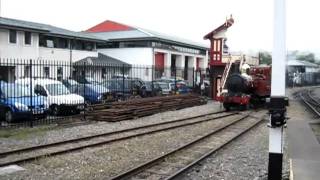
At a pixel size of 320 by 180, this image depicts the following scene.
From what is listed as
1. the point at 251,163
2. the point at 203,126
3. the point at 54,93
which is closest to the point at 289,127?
the point at 203,126

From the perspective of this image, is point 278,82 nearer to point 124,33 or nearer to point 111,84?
point 111,84

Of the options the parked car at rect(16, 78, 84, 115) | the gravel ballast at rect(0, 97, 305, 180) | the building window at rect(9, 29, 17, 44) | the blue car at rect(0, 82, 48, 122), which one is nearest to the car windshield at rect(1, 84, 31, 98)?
the blue car at rect(0, 82, 48, 122)

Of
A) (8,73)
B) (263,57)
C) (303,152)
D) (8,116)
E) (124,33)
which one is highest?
(124,33)

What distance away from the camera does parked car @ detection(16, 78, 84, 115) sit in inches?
875

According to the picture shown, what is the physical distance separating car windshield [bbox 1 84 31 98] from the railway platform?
10998 mm

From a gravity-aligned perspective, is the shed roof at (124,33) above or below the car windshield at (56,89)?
above

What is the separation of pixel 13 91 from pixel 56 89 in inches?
131

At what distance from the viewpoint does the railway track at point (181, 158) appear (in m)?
9.61

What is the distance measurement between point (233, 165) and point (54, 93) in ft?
45.1

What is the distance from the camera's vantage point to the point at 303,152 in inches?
472

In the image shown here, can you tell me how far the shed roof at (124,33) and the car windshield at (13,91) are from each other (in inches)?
1673

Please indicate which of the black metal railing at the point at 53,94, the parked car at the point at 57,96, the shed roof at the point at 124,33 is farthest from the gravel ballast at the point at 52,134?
the shed roof at the point at 124,33

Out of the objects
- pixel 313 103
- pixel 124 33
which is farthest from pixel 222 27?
pixel 124 33

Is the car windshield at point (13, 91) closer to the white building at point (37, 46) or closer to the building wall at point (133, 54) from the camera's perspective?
the white building at point (37, 46)
